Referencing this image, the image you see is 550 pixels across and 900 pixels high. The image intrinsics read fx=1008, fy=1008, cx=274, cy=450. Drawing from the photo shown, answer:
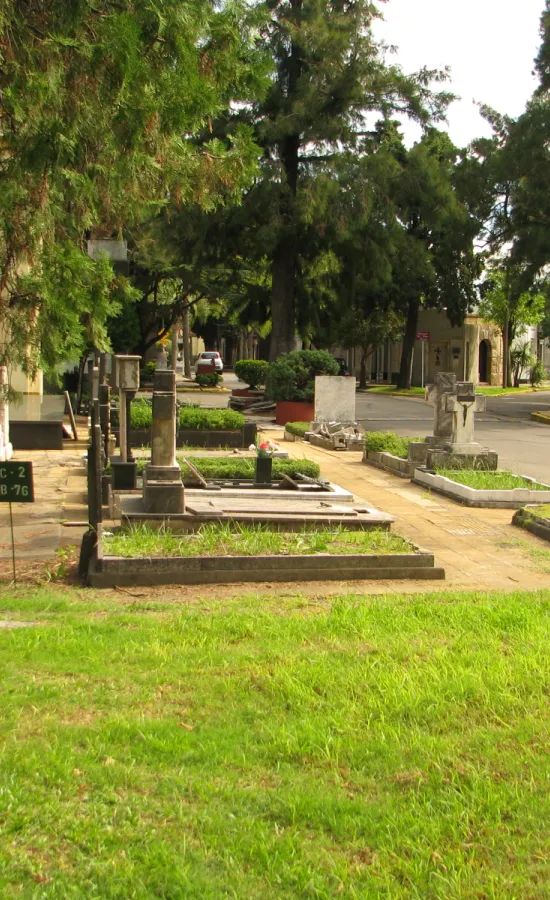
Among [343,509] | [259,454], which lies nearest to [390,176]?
[259,454]

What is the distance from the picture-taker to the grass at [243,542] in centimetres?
899

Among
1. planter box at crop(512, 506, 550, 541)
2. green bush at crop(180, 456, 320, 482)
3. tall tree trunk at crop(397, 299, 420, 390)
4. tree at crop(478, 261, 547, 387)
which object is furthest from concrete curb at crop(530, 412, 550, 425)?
planter box at crop(512, 506, 550, 541)

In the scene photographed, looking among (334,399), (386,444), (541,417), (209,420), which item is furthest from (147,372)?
(386,444)

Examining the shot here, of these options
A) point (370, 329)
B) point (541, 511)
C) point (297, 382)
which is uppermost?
point (370, 329)

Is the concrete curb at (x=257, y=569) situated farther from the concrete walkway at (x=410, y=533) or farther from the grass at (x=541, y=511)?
the grass at (x=541, y=511)

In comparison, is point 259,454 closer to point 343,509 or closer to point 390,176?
point 343,509

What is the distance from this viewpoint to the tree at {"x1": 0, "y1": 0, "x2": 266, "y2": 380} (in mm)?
8102

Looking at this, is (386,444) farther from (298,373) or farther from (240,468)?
(298,373)

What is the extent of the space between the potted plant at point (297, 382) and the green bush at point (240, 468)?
39.5ft

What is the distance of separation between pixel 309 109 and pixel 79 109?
78.5ft

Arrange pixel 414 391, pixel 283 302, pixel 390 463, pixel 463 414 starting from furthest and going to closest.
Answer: pixel 414 391 < pixel 283 302 < pixel 390 463 < pixel 463 414

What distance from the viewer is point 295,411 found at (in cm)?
2748

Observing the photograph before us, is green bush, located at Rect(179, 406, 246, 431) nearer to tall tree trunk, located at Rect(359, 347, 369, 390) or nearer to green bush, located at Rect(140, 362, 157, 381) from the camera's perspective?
green bush, located at Rect(140, 362, 157, 381)

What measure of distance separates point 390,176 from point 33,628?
28.0m
